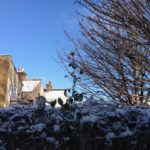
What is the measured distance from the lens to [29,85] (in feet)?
139

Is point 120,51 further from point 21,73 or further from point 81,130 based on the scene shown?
point 21,73

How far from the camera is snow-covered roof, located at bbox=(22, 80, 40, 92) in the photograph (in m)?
40.7

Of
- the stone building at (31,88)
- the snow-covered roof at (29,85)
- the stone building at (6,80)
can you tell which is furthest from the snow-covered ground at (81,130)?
the snow-covered roof at (29,85)

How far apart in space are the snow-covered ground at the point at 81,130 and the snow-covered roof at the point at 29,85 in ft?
121

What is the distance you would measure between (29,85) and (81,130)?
39336 millimetres

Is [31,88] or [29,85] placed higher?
[29,85]

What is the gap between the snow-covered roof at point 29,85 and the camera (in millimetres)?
40716

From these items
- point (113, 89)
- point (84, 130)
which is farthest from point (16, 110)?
point (113, 89)

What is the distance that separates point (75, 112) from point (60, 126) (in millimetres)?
197

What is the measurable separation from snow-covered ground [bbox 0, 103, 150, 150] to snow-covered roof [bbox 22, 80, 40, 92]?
36784 millimetres

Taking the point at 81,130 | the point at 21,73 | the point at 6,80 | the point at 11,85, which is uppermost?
the point at 21,73

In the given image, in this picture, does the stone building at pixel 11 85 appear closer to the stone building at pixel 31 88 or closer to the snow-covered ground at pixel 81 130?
the stone building at pixel 31 88

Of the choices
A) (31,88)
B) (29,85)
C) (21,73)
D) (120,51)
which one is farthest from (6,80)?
(120,51)

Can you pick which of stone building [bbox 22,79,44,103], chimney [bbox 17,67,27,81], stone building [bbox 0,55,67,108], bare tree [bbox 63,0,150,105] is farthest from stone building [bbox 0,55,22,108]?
bare tree [bbox 63,0,150,105]
